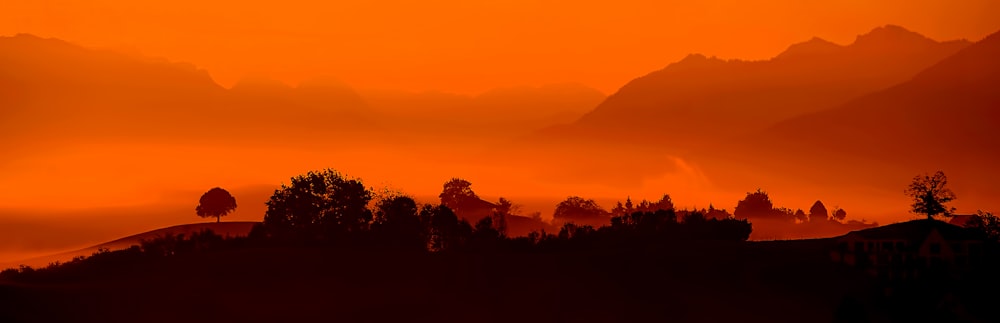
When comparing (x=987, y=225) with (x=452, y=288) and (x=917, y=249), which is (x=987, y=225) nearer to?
(x=917, y=249)

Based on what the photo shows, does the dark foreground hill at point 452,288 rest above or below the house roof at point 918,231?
below

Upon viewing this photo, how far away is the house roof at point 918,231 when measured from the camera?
585ft

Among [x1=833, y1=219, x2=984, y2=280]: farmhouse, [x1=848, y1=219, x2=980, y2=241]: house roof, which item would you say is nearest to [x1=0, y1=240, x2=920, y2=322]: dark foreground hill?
[x1=833, y1=219, x2=984, y2=280]: farmhouse

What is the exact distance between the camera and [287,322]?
158m

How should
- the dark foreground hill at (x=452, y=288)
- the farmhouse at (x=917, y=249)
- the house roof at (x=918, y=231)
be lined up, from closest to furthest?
1. the dark foreground hill at (x=452, y=288)
2. the farmhouse at (x=917, y=249)
3. the house roof at (x=918, y=231)

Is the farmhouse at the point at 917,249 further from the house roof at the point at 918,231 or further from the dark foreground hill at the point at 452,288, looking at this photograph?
the dark foreground hill at the point at 452,288

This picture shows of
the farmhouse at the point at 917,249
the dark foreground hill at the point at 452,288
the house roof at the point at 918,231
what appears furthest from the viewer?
the house roof at the point at 918,231

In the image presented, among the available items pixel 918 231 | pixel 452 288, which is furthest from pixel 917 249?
pixel 452 288

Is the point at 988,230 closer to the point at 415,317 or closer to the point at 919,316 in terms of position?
the point at 919,316

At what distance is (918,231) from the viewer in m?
181

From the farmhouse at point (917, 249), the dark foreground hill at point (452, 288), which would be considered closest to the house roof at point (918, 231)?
the farmhouse at point (917, 249)

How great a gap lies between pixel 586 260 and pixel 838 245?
128ft

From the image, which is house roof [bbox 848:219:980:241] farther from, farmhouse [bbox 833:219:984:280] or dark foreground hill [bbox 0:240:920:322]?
dark foreground hill [bbox 0:240:920:322]

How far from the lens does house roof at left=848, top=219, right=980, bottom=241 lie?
178 m
